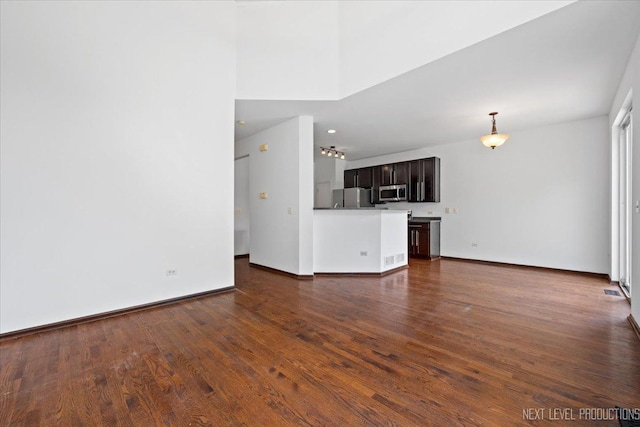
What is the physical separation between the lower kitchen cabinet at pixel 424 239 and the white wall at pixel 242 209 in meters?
3.96

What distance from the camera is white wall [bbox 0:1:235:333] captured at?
8.36 ft

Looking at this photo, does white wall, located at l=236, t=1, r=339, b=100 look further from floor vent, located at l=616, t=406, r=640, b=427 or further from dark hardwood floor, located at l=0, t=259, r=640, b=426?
floor vent, located at l=616, t=406, r=640, b=427

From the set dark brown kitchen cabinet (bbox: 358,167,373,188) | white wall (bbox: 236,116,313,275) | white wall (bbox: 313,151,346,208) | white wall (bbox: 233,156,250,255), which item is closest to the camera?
white wall (bbox: 236,116,313,275)

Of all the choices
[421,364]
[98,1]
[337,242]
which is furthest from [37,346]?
[337,242]

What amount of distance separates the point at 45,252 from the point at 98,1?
8.53 ft

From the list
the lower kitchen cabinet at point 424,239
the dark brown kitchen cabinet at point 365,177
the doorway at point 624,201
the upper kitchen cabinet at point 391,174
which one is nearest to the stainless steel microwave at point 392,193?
the upper kitchen cabinet at point 391,174

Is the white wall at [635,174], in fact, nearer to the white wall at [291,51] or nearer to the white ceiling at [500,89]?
the white ceiling at [500,89]

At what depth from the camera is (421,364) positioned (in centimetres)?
201

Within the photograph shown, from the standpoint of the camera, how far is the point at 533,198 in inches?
209

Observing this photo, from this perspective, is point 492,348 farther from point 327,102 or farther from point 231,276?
point 327,102

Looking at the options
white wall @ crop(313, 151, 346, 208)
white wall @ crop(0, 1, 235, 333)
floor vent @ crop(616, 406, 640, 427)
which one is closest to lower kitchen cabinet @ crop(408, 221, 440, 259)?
white wall @ crop(313, 151, 346, 208)

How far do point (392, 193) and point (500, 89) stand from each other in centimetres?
371

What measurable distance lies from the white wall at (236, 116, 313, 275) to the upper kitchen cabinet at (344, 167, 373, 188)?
3296 millimetres

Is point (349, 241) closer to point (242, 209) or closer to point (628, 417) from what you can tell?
point (242, 209)
